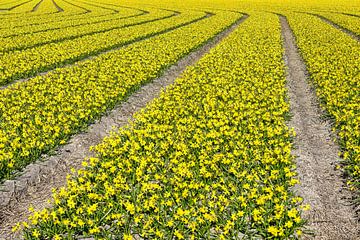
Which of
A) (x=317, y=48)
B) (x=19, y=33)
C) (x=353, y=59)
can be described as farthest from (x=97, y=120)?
(x=19, y=33)

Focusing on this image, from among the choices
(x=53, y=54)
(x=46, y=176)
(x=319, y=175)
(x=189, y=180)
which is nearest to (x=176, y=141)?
(x=189, y=180)

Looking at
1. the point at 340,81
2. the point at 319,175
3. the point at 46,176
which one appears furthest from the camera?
the point at 340,81

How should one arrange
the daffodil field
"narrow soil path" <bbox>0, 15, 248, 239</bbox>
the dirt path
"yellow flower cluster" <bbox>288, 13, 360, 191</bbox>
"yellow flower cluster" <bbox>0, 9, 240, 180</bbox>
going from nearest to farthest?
1. the daffodil field
2. the dirt path
3. "narrow soil path" <bbox>0, 15, 248, 239</bbox>
4. "yellow flower cluster" <bbox>0, 9, 240, 180</bbox>
5. "yellow flower cluster" <bbox>288, 13, 360, 191</bbox>

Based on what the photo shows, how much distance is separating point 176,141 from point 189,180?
78.2 inches

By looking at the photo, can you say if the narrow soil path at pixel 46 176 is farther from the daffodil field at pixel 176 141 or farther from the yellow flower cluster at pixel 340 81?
the yellow flower cluster at pixel 340 81

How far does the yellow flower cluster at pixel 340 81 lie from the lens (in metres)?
10.2

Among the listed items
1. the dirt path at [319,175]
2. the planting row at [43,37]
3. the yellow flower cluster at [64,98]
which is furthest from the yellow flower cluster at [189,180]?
the planting row at [43,37]

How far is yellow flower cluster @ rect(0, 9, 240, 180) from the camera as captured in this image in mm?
9844

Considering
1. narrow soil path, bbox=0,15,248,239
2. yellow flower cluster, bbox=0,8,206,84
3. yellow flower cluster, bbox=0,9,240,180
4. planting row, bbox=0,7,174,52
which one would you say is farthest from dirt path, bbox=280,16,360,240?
planting row, bbox=0,7,174,52

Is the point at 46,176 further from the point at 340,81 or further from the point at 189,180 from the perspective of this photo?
the point at 340,81

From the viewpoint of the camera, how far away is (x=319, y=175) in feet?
29.7

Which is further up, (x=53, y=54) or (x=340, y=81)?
(x=340, y=81)

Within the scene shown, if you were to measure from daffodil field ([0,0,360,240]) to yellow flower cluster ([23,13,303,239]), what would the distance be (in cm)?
3

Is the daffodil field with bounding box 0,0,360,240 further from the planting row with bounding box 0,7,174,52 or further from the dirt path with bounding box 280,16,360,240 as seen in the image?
the planting row with bounding box 0,7,174,52
